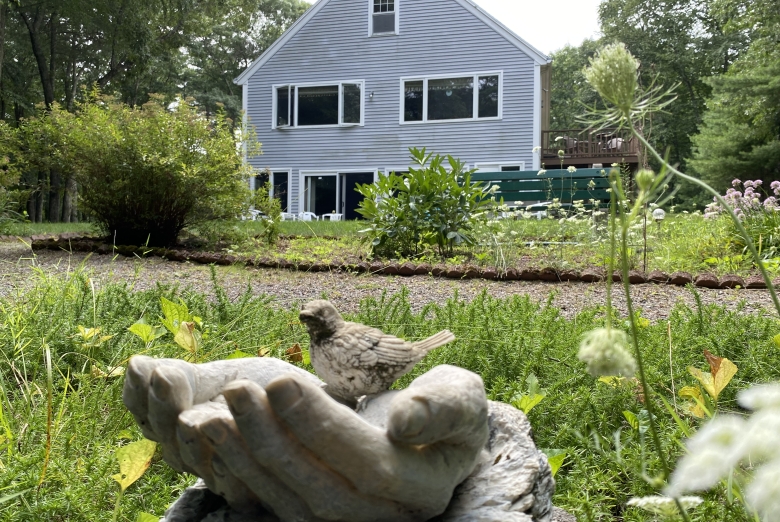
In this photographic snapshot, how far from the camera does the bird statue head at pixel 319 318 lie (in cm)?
119

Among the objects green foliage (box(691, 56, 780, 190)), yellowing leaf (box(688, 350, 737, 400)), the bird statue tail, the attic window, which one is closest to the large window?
the attic window

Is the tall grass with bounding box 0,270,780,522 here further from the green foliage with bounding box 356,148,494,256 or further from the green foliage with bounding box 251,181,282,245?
the green foliage with bounding box 251,181,282,245

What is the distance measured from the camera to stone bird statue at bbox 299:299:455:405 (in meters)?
1.19

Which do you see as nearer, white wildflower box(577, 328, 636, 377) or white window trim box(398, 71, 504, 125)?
white wildflower box(577, 328, 636, 377)

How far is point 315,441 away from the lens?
31.9 inches

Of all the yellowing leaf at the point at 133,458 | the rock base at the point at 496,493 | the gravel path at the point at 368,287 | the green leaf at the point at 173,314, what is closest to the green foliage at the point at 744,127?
the gravel path at the point at 368,287

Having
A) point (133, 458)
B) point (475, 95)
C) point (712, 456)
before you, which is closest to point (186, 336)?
point (133, 458)

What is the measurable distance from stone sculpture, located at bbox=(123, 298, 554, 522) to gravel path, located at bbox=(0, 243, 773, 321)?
3197 mm

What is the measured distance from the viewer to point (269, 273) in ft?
20.3

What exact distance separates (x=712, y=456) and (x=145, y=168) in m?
8.22

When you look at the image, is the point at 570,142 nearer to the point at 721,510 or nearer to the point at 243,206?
the point at 243,206

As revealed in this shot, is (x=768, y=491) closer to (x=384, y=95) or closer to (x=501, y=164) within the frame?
(x=501, y=164)

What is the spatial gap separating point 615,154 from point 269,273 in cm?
1426

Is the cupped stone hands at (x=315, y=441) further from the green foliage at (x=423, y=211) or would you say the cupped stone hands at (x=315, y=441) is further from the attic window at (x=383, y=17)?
the attic window at (x=383, y=17)
